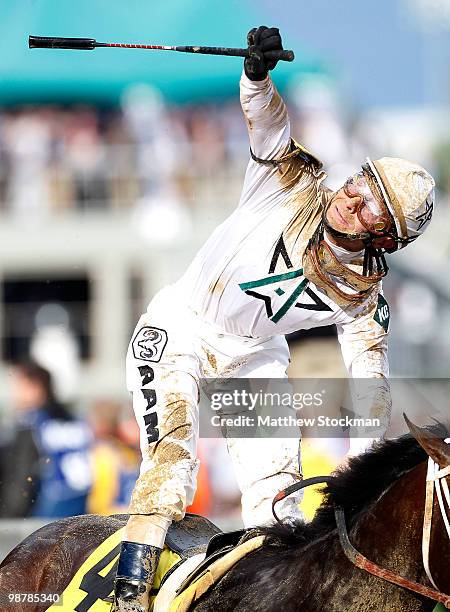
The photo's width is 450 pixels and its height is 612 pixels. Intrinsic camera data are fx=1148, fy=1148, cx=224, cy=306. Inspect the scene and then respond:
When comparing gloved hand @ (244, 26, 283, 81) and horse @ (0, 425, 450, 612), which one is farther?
gloved hand @ (244, 26, 283, 81)

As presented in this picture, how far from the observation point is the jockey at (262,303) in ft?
15.1

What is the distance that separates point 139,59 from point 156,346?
28.5 feet

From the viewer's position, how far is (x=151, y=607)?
180 inches

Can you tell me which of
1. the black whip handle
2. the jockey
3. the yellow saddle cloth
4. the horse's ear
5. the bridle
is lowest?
the yellow saddle cloth

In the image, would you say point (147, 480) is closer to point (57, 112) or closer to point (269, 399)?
point (269, 399)

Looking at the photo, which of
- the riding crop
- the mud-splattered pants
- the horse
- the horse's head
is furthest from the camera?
the mud-splattered pants

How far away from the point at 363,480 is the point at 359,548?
26 centimetres

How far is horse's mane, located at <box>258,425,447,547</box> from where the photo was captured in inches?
150

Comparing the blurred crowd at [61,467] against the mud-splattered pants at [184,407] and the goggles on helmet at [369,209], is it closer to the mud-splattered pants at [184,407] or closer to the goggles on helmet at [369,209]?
the mud-splattered pants at [184,407]

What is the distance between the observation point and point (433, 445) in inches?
139

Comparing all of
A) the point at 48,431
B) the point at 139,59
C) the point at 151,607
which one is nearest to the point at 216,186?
the point at 139,59

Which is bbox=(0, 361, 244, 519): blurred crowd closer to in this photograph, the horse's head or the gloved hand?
the gloved hand

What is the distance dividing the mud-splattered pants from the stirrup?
160mm

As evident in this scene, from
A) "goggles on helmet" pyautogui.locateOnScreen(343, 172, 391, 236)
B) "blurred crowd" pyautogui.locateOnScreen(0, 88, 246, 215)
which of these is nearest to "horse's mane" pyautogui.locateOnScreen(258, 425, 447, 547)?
"goggles on helmet" pyautogui.locateOnScreen(343, 172, 391, 236)
